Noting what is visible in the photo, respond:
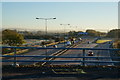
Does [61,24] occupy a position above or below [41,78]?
above

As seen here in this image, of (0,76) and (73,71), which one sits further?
(73,71)

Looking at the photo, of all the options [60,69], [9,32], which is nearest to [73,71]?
[60,69]

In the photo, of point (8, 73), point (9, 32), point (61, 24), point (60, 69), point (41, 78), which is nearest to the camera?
point (41, 78)

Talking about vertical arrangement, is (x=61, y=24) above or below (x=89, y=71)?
above

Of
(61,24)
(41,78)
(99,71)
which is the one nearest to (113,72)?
(99,71)

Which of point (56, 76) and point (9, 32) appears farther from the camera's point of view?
point (9, 32)

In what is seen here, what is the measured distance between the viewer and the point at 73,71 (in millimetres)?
6938

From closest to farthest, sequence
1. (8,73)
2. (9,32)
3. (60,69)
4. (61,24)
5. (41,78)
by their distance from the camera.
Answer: (41,78)
(8,73)
(60,69)
(9,32)
(61,24)

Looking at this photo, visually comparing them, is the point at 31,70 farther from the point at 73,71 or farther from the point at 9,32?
the point at 9,32

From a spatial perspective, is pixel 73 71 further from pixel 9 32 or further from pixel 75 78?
pixel 9 32

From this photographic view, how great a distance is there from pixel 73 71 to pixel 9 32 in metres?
45.7

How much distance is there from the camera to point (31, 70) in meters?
7.20

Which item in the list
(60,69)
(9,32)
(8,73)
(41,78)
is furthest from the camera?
(9,32)

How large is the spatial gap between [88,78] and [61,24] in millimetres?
70411
